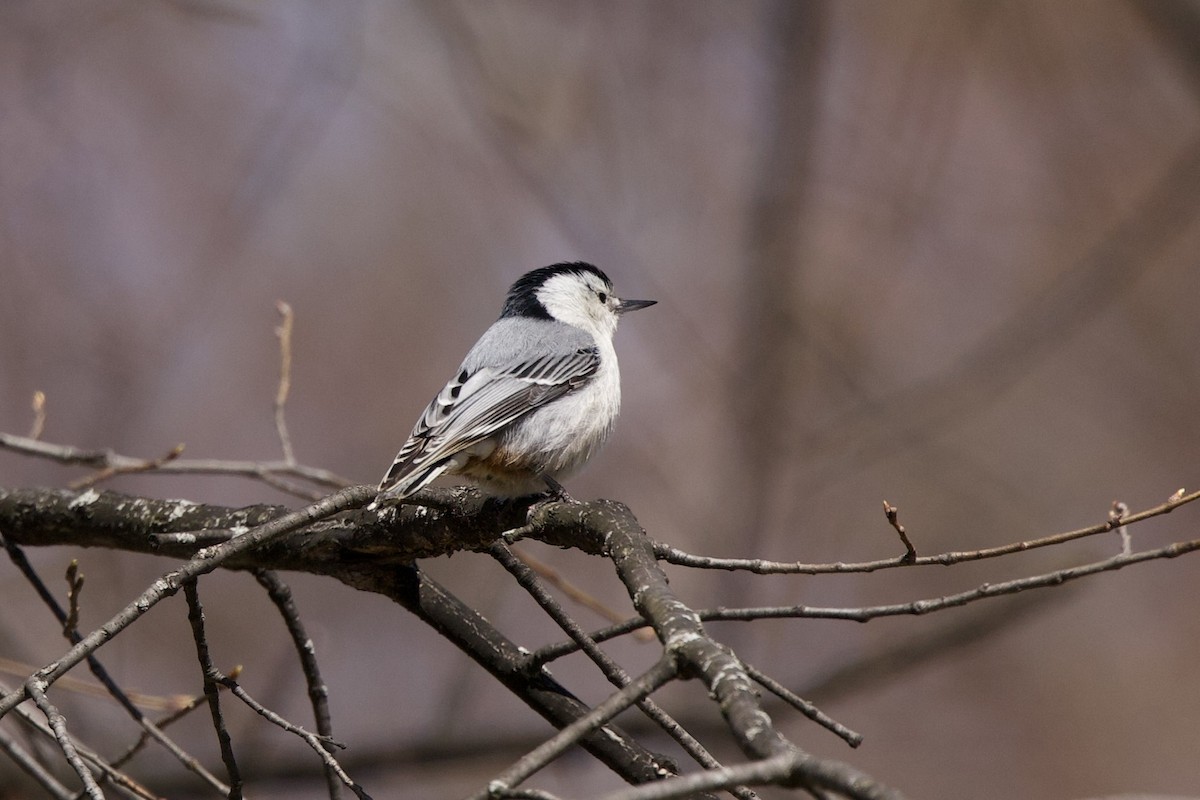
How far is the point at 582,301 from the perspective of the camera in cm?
416

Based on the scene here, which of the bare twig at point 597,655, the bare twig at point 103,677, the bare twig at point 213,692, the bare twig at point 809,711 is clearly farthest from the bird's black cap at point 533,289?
the bare twig at point 809,711

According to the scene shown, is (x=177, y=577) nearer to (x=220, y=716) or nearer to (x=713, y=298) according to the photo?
(x=220, y=716)

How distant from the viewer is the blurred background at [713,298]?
18.4ft

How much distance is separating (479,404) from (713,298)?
3783 millimetres

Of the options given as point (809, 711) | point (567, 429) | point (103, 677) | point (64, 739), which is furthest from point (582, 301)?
point (64, 739)

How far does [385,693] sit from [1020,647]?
370cm

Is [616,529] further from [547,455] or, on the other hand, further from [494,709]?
[494,709]

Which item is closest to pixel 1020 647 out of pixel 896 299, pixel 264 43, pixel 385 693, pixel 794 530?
pixel 794 530

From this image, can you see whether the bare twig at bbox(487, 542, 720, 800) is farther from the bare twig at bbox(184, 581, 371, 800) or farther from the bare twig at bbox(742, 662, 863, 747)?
the bare twig at bbox(184, 581, 371, 800)

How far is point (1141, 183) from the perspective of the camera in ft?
21.7

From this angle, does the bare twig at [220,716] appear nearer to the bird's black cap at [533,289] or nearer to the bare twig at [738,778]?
the bare twig at [738,778]

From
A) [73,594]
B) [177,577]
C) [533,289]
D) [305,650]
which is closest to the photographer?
[177,577]

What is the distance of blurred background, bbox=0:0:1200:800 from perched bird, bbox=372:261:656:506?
1.93 meters

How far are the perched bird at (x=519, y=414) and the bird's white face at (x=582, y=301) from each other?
27 cm
